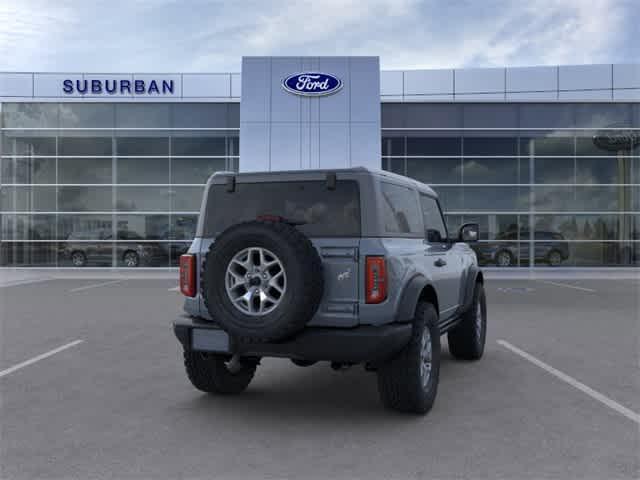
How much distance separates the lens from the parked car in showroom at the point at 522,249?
24.8 metres

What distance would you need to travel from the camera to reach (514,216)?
25.1 metres

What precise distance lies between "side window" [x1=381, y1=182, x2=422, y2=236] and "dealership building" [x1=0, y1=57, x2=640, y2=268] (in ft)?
65.3

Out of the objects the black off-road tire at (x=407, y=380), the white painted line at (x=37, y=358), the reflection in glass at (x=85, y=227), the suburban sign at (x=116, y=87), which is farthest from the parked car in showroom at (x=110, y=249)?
the black off-road tire at (x=407, y=380)

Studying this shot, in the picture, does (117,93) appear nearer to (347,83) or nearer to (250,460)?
(347,83)

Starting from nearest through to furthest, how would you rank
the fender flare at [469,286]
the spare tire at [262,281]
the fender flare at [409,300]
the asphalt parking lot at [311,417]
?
the asphalt parking lot at [311,417] < the spare tire at [262,281] < the fender flare at [409,300] < the fender flare at [469,286]

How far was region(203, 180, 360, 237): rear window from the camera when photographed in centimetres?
462

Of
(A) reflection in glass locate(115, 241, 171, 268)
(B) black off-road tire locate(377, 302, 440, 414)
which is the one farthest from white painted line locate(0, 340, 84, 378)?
(A) reflection in glass locate(115, 241, 171, 268)

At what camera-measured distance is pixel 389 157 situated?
25.5m

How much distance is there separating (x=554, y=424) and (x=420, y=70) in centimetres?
2289

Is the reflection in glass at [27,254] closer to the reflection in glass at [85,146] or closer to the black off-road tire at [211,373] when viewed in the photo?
the reflection in glass at [85,146]

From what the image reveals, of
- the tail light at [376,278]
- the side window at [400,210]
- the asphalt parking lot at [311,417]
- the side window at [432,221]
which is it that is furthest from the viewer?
the side window at [432,221]

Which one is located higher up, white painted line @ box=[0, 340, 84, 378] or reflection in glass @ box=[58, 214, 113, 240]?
reflection in glass @ box=[58, 214, 113, 240]

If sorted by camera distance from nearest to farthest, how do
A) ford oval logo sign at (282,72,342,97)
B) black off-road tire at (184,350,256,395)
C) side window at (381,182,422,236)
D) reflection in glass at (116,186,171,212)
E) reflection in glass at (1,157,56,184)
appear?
side window at (381,182,422,236)
black off-road tire at (184,350,256,395)
ford oval logo sign at (282,72,342,97)
reflection in glass at (116,186,171,212)
reflection in glass at (1,157,56,184)

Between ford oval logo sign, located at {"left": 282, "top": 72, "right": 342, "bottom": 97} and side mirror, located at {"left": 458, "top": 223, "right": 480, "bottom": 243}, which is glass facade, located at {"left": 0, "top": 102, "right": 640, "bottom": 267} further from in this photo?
side mirror, located at {"left": 458, "top": 223, "right": 480, "bottom": 243}
